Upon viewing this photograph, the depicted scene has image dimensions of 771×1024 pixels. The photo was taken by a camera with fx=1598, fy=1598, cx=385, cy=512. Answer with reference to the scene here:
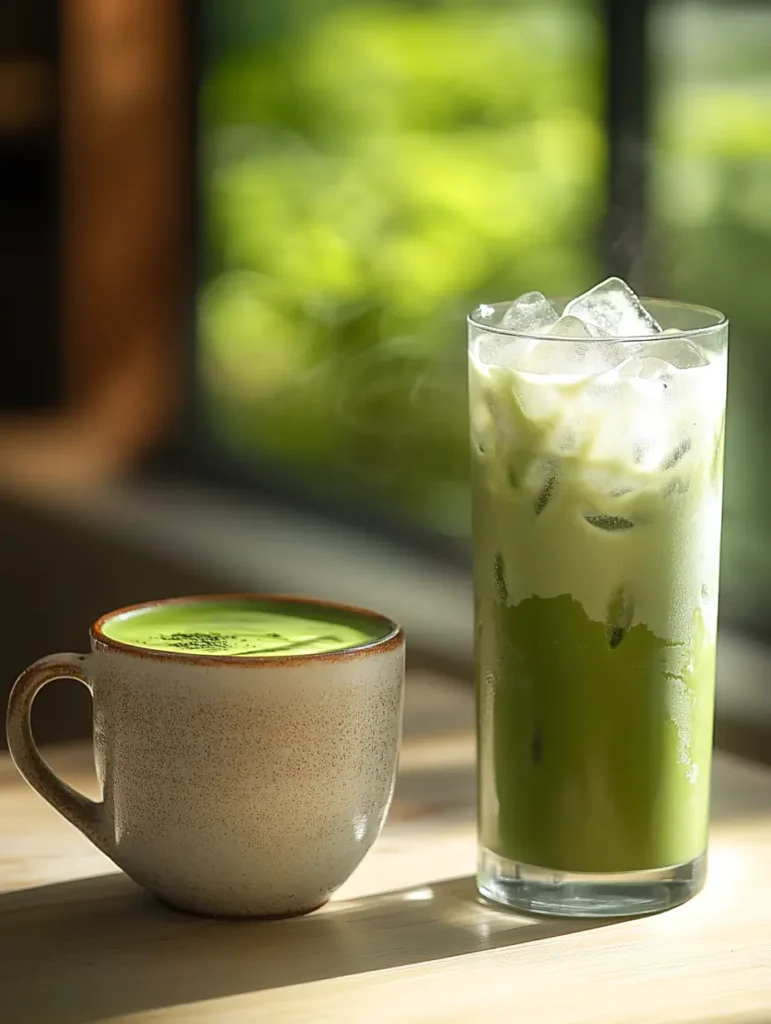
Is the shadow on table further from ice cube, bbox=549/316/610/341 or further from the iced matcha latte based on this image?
ice cube, bbox=549/316/610/341

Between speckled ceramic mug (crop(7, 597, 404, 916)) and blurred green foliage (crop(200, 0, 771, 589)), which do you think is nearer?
speckled ceramic mug (crop(7, 597, 404, 916))

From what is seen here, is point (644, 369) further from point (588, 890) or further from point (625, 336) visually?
point (588, 890)

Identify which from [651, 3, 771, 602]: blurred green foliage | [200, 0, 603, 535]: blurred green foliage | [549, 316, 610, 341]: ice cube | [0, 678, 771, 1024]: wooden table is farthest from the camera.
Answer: [200, 0, 603, 535]: blurred green foliage

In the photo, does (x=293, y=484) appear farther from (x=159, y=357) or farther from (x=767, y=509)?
(x=767, y=509)

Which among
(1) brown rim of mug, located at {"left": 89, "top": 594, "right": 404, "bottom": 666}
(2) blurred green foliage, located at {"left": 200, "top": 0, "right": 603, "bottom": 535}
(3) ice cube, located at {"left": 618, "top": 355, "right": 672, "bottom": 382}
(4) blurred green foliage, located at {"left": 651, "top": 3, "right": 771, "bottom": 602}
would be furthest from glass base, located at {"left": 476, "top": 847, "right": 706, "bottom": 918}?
(2) blurred green foliage, located at {"left": 200, "top": 0, "right": 603, "bottom": 535}

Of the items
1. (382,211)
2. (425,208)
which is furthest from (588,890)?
(382,211)

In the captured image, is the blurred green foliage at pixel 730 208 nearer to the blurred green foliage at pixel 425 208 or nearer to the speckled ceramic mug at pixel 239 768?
the blurred green foliage at pixel 425 208

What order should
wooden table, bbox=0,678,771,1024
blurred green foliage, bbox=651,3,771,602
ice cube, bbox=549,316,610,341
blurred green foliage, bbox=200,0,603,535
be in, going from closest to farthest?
1. wooden table, bbox=0,678,771,1024
2. ice cube, bbox=549,316,610,341
3. blurred green foliage, bbox=651,3,771,602
4. blurred green foliage, bbox=200,0,603,535
